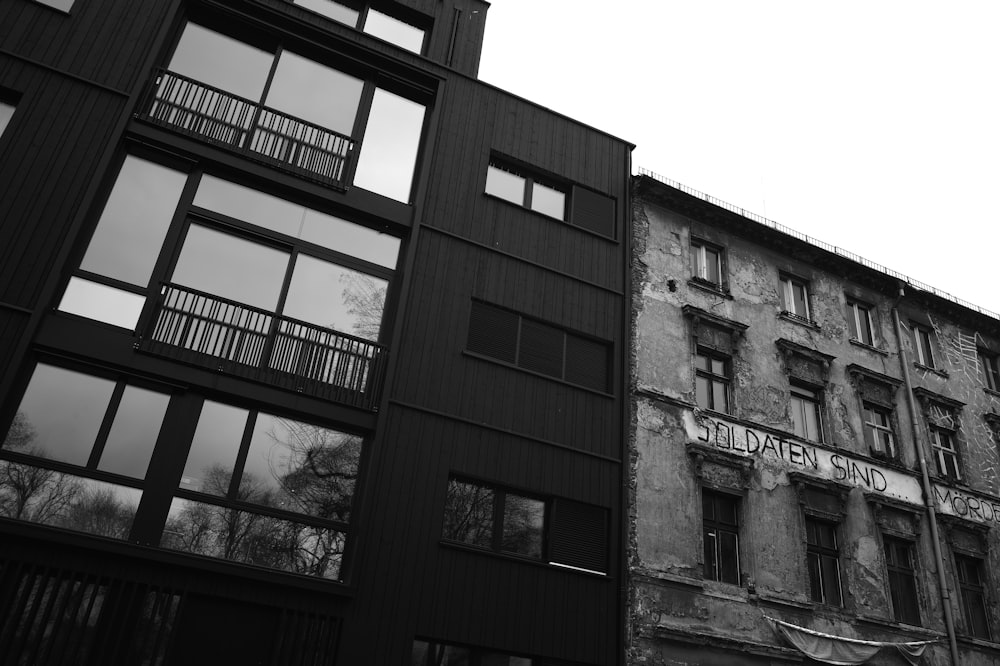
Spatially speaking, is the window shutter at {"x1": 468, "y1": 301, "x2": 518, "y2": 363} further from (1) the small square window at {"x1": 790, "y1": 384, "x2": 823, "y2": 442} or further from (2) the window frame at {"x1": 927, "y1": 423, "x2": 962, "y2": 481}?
(2) the window frame at {"x1": 927, "y1": 423, "x2": 962, "y2": 481}

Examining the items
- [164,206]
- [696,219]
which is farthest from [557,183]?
[164,206]

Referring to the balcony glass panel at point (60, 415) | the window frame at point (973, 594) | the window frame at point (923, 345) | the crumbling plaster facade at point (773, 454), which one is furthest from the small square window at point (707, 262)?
the balcony glass panel at point (60, 415)

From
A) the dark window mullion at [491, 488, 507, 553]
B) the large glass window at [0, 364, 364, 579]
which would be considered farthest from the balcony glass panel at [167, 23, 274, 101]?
the dark window mullion at [491, 488, 507, 553]

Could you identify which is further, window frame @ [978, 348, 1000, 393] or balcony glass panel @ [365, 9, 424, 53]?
window frame @ [978, 348, 1000, 393]

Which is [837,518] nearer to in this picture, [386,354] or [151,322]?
[386,354]

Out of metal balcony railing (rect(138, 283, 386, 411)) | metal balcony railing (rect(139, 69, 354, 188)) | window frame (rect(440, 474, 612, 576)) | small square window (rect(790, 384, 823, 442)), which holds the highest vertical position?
metal balcony railing (rect(139, 69, 354, 188))

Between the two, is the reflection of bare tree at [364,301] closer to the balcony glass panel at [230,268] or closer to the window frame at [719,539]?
the balcony glass panel at [230,268]

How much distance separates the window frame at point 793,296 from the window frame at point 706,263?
188 cm

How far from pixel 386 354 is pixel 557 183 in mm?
6500

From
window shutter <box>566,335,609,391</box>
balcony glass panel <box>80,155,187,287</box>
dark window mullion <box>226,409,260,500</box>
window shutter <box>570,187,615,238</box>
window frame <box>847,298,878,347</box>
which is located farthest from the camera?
window frame <box>847,298,878,347</box>

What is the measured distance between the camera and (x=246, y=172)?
13.8 meters

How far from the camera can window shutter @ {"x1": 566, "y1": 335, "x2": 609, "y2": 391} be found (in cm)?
1545

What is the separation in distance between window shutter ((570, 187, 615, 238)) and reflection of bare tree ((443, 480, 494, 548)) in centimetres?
694

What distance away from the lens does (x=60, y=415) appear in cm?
1115
